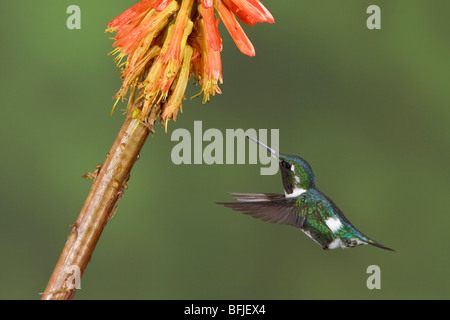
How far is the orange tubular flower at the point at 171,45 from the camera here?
1337 millimetres

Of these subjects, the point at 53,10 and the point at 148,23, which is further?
the point at 53,10

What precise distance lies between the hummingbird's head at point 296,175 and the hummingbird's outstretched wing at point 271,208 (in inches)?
1.5

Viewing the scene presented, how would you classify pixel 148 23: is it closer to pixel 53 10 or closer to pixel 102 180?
pixel 102 180

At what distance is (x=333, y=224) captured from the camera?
1.99m

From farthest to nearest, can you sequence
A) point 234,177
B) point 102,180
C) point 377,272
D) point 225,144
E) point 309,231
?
point 234,177 → point 377,272 → point 225,144 → point 309,231 → point 102,180

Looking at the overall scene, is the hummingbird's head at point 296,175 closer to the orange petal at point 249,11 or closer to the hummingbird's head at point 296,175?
the hummingbird's head at point 296,175

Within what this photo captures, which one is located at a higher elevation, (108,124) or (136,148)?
(108,124)

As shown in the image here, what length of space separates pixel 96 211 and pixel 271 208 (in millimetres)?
623

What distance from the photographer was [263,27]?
3658mm

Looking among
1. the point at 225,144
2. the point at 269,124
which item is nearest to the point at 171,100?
the point at 225,144

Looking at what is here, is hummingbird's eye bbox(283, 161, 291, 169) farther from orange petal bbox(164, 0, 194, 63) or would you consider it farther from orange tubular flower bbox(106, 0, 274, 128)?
orange petal bbox(164, 0, 194, 63)

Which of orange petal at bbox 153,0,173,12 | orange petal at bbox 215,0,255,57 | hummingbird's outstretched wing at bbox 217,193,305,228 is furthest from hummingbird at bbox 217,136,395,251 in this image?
orange petal at bbox 153,0,173,12

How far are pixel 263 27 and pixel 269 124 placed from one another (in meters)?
0.55

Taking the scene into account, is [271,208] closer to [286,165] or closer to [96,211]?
[286,165]
